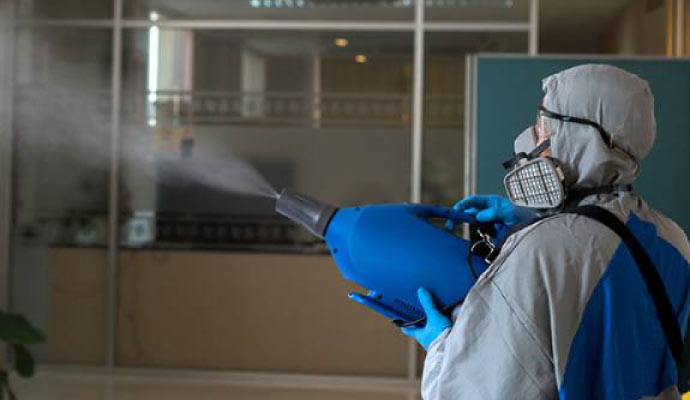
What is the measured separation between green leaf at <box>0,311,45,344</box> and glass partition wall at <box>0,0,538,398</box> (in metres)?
1.96

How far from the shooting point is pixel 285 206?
5.38 ft

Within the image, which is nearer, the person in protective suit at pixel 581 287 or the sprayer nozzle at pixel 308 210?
the person in protective suit at pixel 581 287

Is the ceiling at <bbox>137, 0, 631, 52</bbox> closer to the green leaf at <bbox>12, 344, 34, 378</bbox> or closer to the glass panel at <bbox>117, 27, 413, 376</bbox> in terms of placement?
the glass panel at <bbox>117, 27, 413, 376</bbox>

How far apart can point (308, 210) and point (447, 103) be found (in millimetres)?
3318

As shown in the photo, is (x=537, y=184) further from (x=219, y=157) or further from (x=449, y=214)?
(x=219, y=157)

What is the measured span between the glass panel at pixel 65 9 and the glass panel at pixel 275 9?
Answer: 137 millimetres

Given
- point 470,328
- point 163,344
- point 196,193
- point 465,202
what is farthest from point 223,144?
point 470,328

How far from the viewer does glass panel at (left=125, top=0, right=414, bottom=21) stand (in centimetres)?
488

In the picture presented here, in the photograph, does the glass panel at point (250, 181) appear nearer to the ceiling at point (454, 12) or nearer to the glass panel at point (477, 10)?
the ceiling at point (454, 12)

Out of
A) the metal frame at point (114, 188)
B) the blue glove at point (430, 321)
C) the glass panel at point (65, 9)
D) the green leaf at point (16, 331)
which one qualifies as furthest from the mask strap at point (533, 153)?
the glass panel at point (65, 9)

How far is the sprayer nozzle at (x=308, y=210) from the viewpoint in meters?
1.59

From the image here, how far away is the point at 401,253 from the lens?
4.79 feet

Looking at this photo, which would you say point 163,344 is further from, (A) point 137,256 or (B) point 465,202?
(B) point 465,202

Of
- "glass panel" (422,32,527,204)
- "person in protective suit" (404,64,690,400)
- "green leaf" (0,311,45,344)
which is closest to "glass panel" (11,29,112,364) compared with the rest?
"glass panel" (422,32,527,204)
